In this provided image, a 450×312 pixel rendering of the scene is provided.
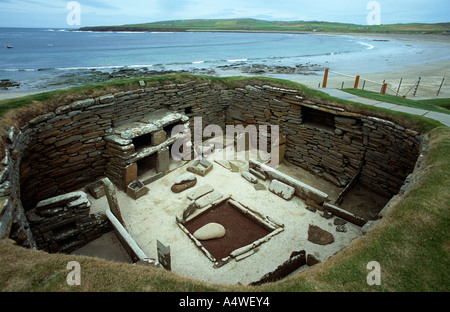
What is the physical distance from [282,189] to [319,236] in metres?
1.99

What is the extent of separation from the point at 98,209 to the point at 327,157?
8.85m

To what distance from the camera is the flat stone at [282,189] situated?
26.4ft

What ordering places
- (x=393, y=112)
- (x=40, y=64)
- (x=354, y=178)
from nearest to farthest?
(x=393, y=112) → (x=354, y=178) → (x=40, y=64)

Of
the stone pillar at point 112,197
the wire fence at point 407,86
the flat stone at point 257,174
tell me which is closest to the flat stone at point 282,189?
the flat stone at point 257,174

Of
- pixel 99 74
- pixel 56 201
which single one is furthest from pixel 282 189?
pixel 99 74

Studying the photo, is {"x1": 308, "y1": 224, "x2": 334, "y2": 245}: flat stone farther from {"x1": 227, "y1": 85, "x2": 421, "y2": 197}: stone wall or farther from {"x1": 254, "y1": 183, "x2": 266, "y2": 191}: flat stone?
{"x1": 227, "y1": 85, "x2": 421, "y2": 197}: stone wall

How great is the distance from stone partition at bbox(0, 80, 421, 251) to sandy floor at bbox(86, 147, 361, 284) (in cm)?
146

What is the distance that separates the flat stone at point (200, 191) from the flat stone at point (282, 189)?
2.14 metres

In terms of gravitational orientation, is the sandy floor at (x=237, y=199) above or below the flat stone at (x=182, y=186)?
below

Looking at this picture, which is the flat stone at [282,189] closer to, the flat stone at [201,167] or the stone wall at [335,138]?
the flat stone at [201,167]

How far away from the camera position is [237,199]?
8078 mm

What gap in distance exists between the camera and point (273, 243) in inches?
253
